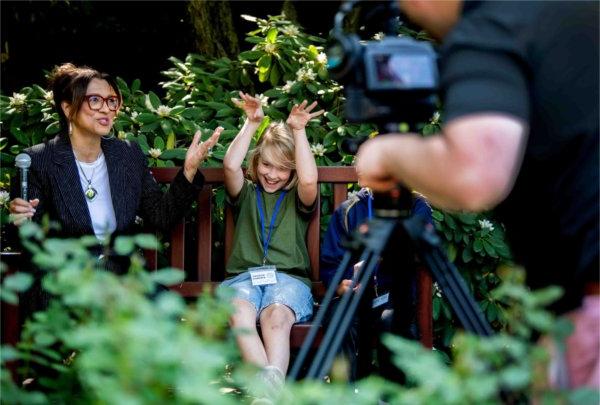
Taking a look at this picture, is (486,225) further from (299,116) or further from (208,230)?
(208,230)

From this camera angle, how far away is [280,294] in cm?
398

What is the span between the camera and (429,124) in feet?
15.4

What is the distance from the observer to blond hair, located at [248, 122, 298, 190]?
13.8ft

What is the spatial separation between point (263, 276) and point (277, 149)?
58 cm

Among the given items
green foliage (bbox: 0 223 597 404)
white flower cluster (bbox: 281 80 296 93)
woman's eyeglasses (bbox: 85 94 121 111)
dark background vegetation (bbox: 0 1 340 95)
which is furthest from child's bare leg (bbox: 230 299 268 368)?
dark background vegetation (bbox: 0 1 340 95)

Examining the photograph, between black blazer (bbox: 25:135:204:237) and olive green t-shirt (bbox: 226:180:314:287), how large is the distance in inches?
9.9

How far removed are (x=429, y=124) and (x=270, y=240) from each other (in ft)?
3.56

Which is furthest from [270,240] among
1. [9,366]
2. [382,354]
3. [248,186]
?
[9,366]

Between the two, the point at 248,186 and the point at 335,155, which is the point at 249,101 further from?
the point at 335,155

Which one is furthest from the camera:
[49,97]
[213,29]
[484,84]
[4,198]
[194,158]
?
[213,29]

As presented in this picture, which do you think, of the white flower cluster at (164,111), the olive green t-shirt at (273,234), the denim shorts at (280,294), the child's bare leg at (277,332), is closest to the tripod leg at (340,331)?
the child's bare leg at (277,332)

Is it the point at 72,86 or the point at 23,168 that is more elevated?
the point at 72,86

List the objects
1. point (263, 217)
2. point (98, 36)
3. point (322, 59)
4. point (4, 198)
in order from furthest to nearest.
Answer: point (98, 36)
point (322, 59)
point (4, 198)
point (263, 217)

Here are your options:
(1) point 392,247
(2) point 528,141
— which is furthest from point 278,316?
(2) point 528,141
